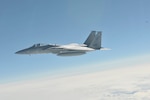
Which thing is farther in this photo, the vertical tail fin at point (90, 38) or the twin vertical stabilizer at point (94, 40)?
the vertical tail fin at point (90, 38)

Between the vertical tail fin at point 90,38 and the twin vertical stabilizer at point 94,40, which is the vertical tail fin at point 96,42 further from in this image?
the vertical tail fin at point 90,38

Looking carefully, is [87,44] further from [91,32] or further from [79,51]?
[79,51]

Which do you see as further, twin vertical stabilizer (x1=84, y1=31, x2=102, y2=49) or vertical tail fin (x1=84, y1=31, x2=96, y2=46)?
vertical tail fin (x1=84, y1=31, x2=96, y2=46)

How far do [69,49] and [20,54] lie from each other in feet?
37.3

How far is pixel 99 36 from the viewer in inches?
2650

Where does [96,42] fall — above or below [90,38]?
below

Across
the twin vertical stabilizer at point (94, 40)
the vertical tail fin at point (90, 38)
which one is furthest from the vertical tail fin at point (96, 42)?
the vertical tail fin at point (90, 38)

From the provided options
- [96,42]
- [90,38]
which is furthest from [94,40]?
[90,38]

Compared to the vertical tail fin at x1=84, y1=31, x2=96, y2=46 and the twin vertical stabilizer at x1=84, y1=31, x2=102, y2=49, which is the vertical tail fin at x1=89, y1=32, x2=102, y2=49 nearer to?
the twin vertical stabilizer at x1=84, y1=31, x2=102, y2=49

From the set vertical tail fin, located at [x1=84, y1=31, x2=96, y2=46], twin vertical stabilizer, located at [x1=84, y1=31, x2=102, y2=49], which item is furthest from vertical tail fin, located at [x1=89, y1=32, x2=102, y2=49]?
vertical tail fin, located at [x1=84, y1=31, x2=96, y2=46]

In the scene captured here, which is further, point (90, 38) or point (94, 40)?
point (90, 38)

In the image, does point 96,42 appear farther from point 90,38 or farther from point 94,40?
point 90,38

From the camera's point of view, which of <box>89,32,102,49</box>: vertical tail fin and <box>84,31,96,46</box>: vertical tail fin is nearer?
<box>89,32,102,49</box>: vertical tail fin

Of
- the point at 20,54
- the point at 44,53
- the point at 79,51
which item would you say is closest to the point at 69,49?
the point at 79,51
